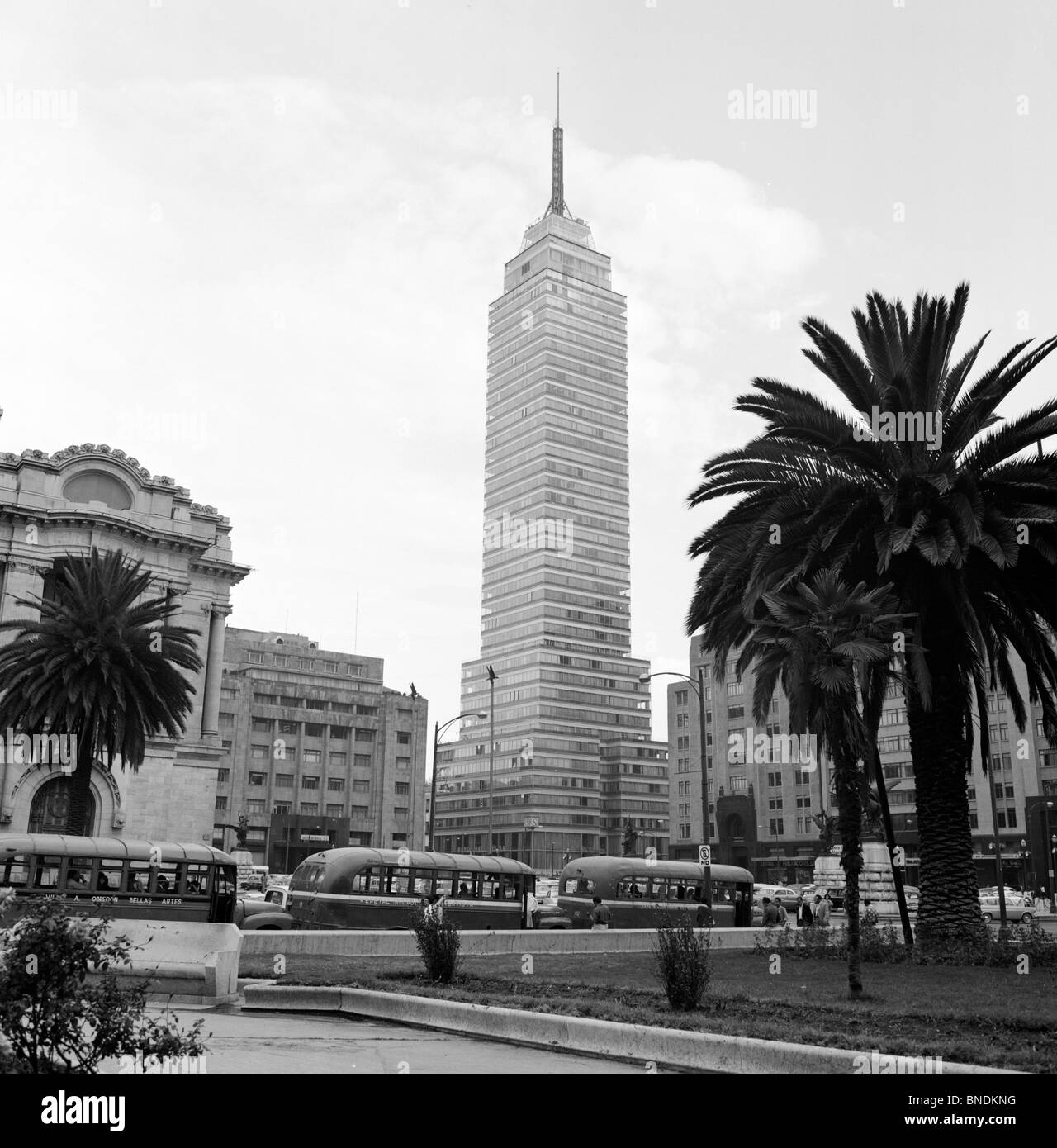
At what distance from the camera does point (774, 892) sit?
2653 inches

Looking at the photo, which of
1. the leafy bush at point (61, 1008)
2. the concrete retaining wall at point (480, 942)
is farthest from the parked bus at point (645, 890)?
the leafy bush at point (61, 1008)

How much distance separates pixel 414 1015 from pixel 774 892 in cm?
5590

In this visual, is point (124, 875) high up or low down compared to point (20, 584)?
down

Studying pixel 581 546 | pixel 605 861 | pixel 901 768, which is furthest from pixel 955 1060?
pixel 581 546

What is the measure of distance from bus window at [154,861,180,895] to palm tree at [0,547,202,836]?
11128mm

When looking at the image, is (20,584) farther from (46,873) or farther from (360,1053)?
(360,1053)

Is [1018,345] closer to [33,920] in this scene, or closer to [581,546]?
[33,920]

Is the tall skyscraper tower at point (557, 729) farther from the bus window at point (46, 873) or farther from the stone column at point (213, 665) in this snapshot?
the bus window at point (46, 873)

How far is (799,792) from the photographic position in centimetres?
11244

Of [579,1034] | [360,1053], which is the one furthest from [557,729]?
[360,1053]

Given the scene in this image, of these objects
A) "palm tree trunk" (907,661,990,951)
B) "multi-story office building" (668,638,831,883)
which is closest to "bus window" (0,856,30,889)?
"palm tree trunk" (907,661,990,951)

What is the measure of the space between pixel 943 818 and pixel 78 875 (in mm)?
20229

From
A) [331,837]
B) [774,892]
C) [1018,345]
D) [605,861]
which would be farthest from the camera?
[331,837]

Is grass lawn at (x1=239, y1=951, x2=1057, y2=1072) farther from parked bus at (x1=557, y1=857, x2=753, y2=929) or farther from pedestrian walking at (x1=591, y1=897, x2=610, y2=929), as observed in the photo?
parked bus at (x1=557, y1=857, x2=753, y2=929)
